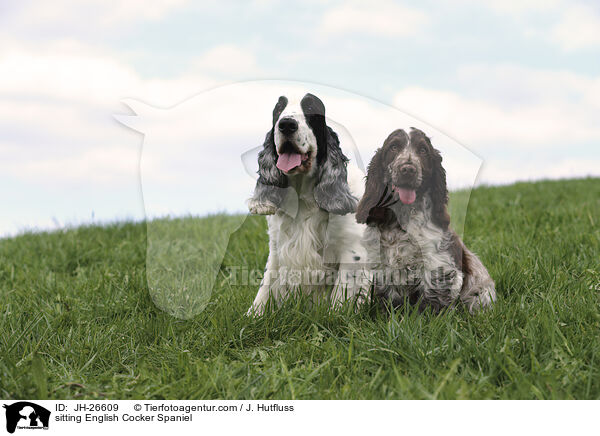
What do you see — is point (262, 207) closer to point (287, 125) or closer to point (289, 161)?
point (289, 161)

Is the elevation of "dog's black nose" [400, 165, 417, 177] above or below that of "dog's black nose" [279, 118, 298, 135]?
below

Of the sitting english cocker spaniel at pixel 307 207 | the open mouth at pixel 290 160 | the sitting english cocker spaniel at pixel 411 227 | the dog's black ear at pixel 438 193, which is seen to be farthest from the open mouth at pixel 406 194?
the open mouth at pixel 290 160

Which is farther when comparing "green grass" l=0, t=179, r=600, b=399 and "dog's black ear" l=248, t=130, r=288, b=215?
"dog's black ear" l=248, t=130, r=288, b=215

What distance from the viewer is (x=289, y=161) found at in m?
3.24

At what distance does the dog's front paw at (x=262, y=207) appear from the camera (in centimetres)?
345

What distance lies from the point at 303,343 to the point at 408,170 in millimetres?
1184

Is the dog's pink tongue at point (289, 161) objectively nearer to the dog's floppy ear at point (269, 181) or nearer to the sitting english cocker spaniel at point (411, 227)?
the dog's floppy ear at point (269, 181)

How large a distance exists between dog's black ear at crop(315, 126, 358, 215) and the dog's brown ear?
110mm

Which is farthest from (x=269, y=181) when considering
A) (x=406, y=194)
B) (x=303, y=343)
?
(x=303, y=343)

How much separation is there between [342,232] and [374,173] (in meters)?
0.46

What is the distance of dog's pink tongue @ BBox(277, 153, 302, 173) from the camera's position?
3230 mm
